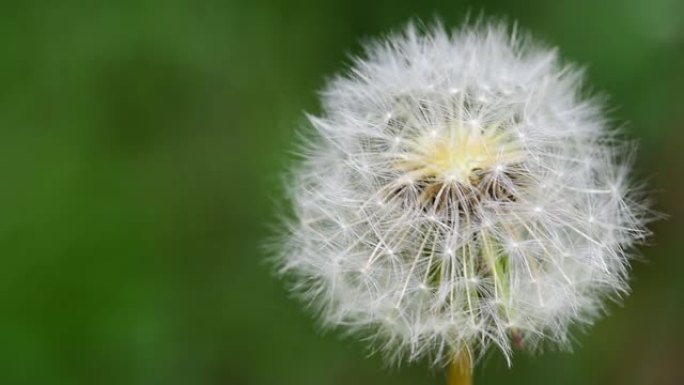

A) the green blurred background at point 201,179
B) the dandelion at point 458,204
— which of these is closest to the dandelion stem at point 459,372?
the dandelion at point 458,204

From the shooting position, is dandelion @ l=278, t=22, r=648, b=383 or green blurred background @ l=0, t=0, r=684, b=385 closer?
dandelion @ l=278, t=22, r=648, b=383

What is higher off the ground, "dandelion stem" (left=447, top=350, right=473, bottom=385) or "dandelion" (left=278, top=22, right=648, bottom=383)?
"dandelion" (left=278, top=22, right=648, bottom=383)

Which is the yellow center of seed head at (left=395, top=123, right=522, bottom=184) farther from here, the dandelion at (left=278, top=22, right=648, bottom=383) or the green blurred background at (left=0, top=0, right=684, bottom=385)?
the green blurred background at (left=0, top=0, right=684, bottom=385)

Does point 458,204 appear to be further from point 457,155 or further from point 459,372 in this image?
point 459,372

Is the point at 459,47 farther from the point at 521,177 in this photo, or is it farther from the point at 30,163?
the point at 30,163

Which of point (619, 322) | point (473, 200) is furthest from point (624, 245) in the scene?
point (619, 322)

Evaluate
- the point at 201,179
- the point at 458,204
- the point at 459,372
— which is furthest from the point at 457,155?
the point at 201,179

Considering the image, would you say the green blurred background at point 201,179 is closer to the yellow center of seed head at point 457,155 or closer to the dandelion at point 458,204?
the dandelion at point 458,204

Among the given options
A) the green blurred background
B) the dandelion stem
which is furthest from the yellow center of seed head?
the green blurred background
